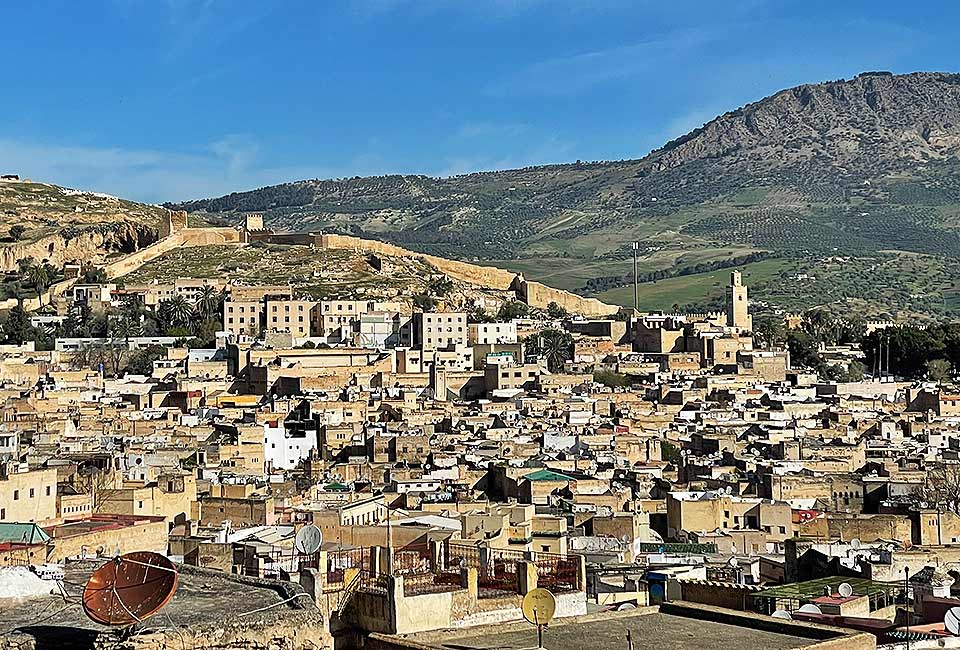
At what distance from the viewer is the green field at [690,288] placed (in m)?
128

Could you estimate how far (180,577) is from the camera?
8.71 metres

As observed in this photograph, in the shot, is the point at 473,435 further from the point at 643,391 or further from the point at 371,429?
the point at 643,391

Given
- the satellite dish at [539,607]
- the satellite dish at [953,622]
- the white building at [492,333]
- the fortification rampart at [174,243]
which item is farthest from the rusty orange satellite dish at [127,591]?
the fortification rampart at [174,243]

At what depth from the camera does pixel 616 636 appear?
8.88 meters

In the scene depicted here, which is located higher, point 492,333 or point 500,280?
point 500,280

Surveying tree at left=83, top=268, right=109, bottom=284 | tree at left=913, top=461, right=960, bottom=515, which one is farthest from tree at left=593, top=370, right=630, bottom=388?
tree at left=83, top=268, right=109, bottom=284

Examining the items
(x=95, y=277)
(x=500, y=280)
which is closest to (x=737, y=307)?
(x=500, y=280)

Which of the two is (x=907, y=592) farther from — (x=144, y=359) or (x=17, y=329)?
(x=17, y=329)

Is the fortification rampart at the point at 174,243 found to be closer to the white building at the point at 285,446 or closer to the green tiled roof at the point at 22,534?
the white building at the point at 285,446

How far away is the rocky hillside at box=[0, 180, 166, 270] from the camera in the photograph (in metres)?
92.5

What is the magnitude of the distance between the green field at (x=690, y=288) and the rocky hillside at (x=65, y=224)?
38512 mm

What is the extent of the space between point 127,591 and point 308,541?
5.24 m

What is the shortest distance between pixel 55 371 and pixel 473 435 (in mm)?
24566

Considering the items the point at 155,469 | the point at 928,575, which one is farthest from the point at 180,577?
the point at 155,469
